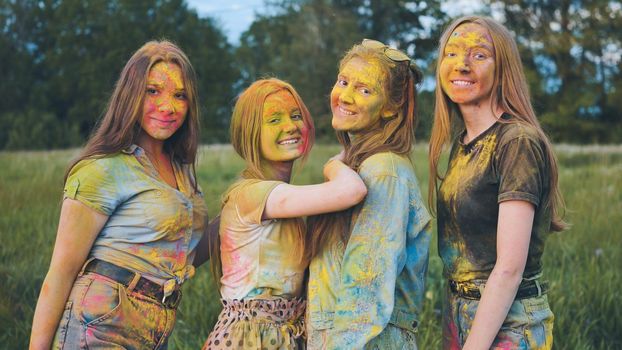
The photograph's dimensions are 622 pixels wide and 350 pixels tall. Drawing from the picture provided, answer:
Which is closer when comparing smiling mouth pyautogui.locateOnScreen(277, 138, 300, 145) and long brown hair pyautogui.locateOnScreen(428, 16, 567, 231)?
long brown hair pyautogui.locateOnScreen(428, 16, 567, 231)

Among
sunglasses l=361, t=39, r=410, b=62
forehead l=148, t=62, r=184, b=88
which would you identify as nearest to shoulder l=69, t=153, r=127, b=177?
forehead l=148, t=62, r=184, b=88

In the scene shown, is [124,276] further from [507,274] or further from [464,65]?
[464,65]

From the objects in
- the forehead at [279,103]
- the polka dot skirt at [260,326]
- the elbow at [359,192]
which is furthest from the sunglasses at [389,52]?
the polka dot skirt at [260,326]

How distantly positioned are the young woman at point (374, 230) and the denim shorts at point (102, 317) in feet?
2.18

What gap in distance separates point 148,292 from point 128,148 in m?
0.58

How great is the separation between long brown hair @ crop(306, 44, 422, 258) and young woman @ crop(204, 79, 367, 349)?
0.08 m

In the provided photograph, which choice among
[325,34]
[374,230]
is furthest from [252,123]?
[325,34]

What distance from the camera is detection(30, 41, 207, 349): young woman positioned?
2625 mm

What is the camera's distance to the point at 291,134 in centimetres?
283

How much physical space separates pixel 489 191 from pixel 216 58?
2929 cm

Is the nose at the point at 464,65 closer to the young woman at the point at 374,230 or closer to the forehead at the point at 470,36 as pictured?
the forehead at the point at 470,36

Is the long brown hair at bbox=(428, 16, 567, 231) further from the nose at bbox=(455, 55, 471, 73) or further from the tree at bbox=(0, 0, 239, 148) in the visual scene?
the tree at bbox=(0, 0, 239, 148)

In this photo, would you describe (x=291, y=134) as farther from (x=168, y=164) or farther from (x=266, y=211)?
(x=168, y=164)

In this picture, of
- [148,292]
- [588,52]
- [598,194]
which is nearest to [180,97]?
[148,292]
